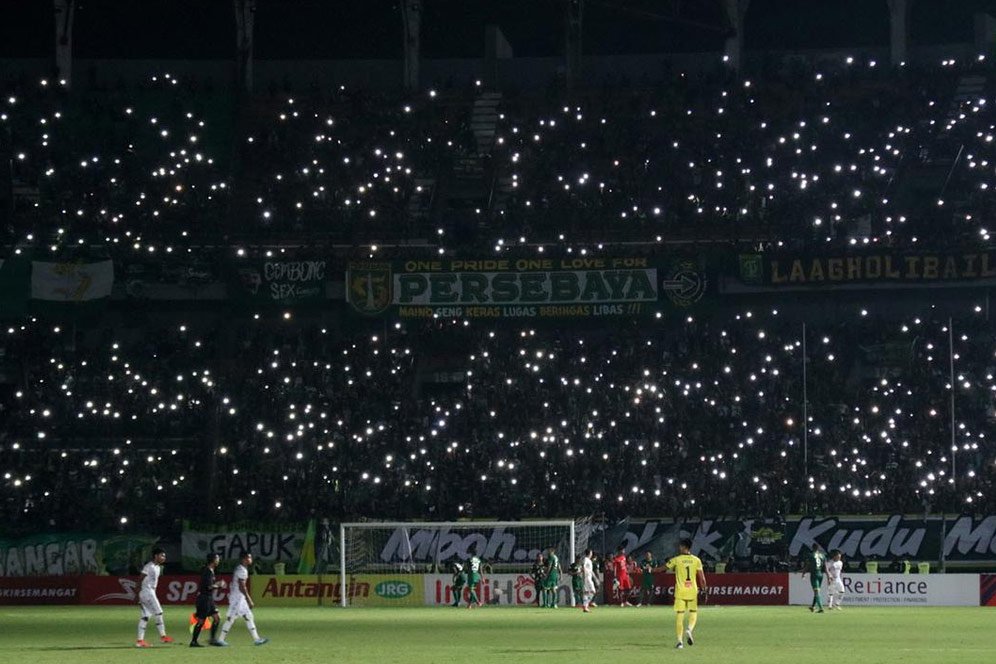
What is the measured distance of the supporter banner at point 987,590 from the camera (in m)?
41.9

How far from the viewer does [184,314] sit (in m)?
57.6

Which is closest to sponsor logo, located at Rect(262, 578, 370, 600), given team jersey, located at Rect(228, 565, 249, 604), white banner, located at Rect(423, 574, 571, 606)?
white banner, located at Rect(423, 574, 571, 606)

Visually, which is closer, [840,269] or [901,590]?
[901,590]

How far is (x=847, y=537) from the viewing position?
153ft

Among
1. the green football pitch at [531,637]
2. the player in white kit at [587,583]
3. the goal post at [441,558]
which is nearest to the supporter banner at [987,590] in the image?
the green football pitch at [531,637]

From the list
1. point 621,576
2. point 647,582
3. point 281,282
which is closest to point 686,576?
point 621,576

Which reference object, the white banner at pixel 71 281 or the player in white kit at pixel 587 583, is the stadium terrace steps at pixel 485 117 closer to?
the white banner at pixel 71 281

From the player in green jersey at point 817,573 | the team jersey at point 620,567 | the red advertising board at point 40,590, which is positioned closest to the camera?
the player in green jersey at point 817,573

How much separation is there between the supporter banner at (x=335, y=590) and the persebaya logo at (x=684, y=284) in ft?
45.5

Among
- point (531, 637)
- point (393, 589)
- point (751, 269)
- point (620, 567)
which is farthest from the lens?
point (751, 269)

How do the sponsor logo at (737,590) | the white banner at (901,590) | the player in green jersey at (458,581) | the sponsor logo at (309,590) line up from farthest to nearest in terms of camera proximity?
1. the sponsor logo at (309,590)
2. the sponsor logo at (737,590)
3. the player in green jersey at (458,581)
4. the white banner at (901,590)

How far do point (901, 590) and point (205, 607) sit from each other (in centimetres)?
2378

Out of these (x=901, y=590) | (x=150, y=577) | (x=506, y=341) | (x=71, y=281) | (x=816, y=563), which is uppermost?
(x=71, y=281)

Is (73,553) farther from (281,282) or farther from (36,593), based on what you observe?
(281,282)
